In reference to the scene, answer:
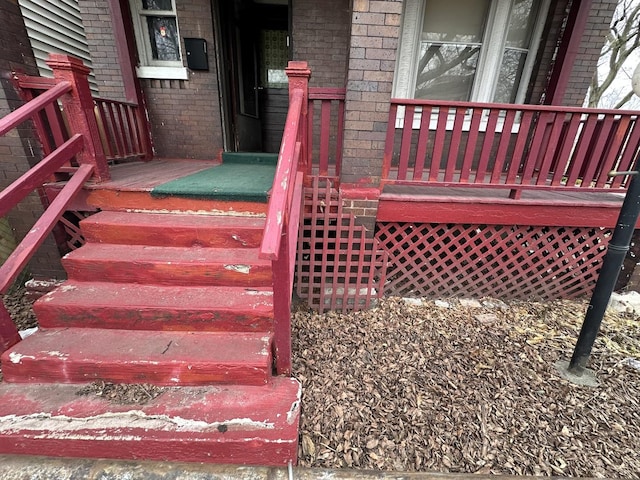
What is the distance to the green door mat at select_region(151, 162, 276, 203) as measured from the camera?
2.50 m

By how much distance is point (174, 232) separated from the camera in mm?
2348

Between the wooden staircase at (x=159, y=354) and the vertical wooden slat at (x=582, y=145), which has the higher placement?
the vertical wooden slat at (x=582, y=145)

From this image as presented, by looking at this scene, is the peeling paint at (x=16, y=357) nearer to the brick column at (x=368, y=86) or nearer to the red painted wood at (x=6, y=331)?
the red painted wood at (x=6, y=331)

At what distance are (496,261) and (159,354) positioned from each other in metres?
3.22

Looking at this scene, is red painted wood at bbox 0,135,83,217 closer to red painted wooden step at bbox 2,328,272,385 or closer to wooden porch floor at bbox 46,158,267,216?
wooden porch floor at bbox 46,158,267,216

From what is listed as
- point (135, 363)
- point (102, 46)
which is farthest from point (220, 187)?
point (102, 46)

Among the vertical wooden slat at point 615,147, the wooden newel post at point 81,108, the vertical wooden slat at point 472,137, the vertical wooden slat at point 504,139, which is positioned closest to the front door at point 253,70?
the wooden newel post at point 81,108

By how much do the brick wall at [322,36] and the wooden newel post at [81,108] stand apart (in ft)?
9.05

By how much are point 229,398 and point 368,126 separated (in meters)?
2.35

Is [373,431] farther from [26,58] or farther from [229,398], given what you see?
[26,58]

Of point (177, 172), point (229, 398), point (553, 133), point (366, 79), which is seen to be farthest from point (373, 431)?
point (177, 172)

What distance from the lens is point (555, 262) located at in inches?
127

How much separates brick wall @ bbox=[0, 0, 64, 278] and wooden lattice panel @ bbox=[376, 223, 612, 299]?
10.9 ft

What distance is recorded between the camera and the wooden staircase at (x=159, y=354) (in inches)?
61.0
